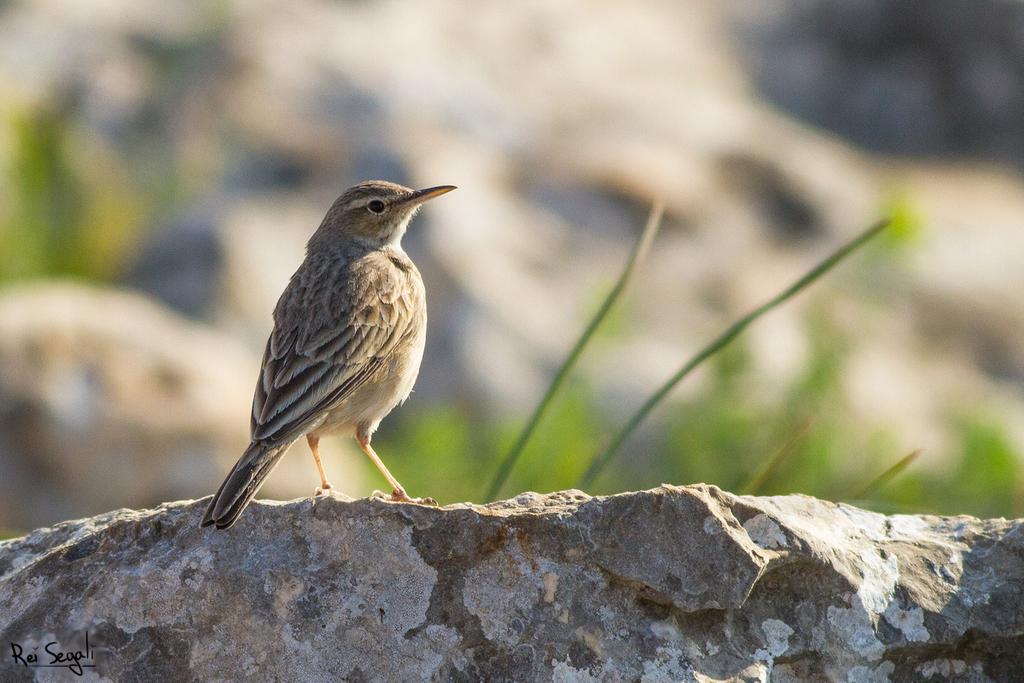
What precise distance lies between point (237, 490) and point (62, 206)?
1072cm

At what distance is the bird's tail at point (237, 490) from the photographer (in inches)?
165

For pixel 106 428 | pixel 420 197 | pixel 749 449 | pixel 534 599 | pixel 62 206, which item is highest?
pixel 420 197

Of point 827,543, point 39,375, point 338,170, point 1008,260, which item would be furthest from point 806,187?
point 827,543

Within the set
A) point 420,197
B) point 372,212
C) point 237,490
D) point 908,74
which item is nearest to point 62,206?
point 372,212

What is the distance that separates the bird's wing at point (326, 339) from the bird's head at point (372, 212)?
462mm

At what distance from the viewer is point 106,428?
951 cm

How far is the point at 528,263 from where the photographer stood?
42.8 feet

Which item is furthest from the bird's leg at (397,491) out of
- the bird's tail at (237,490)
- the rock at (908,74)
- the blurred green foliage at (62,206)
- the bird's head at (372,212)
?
the rock at (908,74)

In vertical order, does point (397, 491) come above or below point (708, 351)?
below

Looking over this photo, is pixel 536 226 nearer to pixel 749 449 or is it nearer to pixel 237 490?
pixel 749 449

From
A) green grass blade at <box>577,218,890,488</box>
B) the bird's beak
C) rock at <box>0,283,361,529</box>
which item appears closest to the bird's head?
the bird's beak

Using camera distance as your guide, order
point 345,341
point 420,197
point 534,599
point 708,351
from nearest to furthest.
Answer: point 534,599, point 708,351, point 345,341, point 420,197

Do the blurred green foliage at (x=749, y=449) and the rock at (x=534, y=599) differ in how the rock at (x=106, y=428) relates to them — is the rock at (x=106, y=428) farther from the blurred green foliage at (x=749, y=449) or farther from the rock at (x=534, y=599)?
the rock at (x=534, y=599)

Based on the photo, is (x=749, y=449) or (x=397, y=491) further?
(x=749, y=449)
